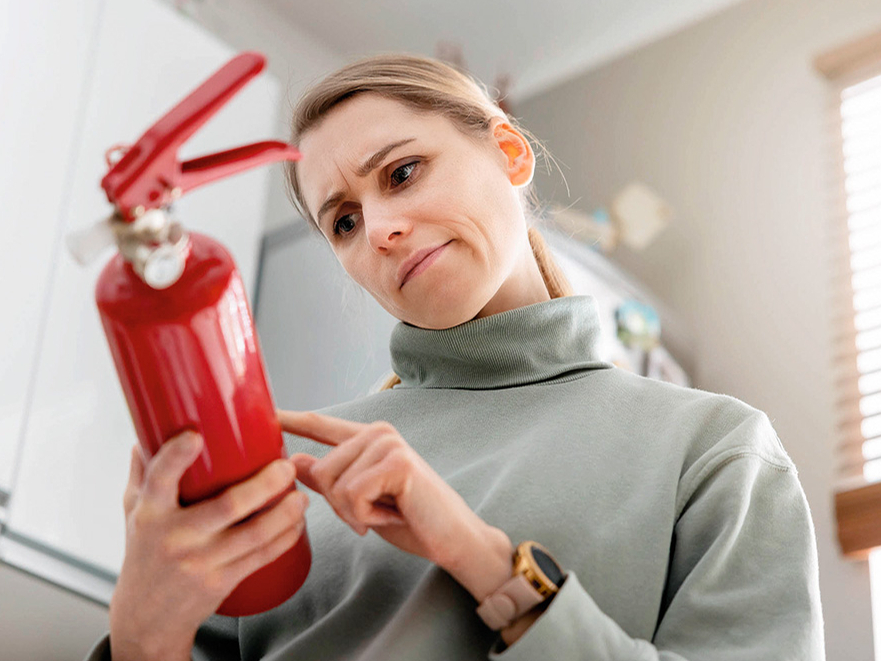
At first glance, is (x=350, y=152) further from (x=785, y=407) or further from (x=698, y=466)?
(x=785, y=407)

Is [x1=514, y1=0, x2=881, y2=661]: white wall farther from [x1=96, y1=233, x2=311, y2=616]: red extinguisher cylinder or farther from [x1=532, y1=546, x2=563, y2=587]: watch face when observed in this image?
[x1=96, y1=233, x2=311, y2=616]: red extinguisher cylinder

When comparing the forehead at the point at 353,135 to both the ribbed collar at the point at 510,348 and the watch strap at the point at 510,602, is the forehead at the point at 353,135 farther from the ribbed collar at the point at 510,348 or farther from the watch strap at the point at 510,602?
the watch strap at the point at 510,602

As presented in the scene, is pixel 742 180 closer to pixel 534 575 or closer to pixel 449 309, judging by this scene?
pixel 449 309

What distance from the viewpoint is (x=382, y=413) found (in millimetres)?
1060

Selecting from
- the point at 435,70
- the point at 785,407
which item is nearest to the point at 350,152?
the point at 435,70

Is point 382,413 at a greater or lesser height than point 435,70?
lesser

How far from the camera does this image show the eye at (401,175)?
3.25ft

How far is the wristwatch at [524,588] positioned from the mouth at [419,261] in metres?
0.34

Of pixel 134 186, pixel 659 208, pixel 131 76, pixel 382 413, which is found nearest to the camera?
pixel 134 186

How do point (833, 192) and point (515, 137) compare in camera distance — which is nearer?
point (515, 137)

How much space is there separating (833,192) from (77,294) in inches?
73.0

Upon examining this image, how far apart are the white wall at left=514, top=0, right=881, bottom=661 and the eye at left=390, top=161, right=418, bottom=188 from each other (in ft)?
5.33

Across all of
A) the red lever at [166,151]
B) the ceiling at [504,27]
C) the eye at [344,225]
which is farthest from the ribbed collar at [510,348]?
the ceiling at [504,27]

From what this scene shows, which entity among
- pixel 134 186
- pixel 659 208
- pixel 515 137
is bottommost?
pixel 659 208
